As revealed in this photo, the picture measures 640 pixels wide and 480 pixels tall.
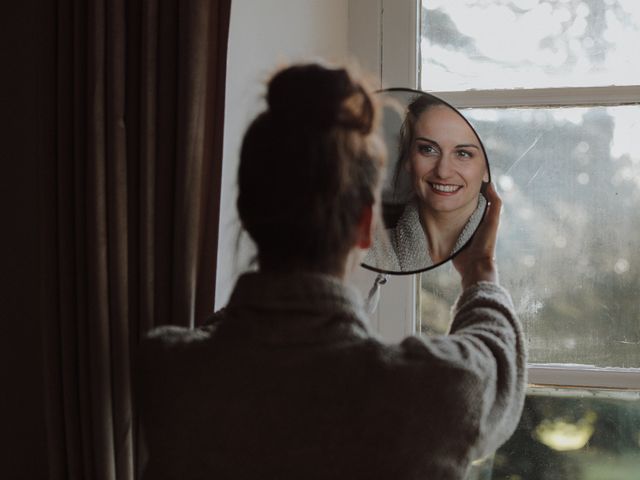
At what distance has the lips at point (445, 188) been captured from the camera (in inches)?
44.3

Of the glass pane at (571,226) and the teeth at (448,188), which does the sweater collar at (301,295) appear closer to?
the teeth at (448,188)

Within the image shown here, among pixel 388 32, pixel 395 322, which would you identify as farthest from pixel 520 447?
pixel 388 32

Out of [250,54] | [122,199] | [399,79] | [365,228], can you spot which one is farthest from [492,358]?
[399,79]

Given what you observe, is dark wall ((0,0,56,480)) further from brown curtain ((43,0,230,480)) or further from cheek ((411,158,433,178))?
cheek ((411,158,433,178))

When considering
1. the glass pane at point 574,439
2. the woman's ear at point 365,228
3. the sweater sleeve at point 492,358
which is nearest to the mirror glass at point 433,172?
the sweater sleeve at point 492,358

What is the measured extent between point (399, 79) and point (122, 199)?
68cm

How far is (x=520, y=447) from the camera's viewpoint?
1.58 meters

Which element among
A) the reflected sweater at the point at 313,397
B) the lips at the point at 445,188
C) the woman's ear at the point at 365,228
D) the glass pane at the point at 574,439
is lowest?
the glass pane at the point at 574,439

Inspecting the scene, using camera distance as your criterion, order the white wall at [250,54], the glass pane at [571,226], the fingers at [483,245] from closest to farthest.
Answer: the fingers at [483,245] → the white wall at [250,54] → the glass pane at [571,226]

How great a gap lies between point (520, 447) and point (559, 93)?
70cm

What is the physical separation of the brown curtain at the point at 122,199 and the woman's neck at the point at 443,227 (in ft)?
1.04

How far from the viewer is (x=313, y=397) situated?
817 millimetres

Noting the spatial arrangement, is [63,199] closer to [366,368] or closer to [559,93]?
[366,368]

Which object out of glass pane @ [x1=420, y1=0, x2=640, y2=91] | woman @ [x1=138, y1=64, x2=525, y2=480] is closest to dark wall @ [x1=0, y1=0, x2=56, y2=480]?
woman @ [x1=138, y1=64, x2=525, y2=480]
